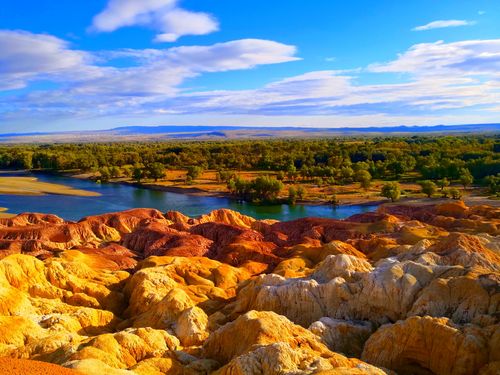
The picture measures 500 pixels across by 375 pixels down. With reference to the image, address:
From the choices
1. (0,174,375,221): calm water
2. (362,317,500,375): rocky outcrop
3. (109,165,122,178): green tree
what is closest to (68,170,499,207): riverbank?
(109,165,122,178): green tree

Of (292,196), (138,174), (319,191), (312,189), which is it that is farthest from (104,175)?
(319,191)

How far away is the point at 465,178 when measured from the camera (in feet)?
299

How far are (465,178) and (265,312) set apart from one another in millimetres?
81676

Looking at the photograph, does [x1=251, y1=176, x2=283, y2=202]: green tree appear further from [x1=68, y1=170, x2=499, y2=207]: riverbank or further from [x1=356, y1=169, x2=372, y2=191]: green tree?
[x1=356, y1=169, x2=372, y2=191]: green tree

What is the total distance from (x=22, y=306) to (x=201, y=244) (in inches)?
844

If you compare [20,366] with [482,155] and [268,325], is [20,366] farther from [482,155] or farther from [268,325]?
[482,155]

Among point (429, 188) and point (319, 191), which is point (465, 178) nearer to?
point (429, 188)

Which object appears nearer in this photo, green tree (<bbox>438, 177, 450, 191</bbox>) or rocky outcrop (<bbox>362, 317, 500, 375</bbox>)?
rocky outcrop (<bbox>362, 317, 500, 375</bbox>)

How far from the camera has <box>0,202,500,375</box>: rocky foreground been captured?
54.3 feet

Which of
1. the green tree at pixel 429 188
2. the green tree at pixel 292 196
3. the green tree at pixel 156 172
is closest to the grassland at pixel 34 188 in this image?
the green tree at pixel 156 172

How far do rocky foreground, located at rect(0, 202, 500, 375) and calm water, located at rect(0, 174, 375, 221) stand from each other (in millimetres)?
36318

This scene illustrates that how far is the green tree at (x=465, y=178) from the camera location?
9138 centimetres

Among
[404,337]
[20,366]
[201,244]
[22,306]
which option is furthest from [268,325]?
[201,244]

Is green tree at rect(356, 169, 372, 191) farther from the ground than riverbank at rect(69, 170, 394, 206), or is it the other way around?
green tree at rect(356, 169, 372, 191)
